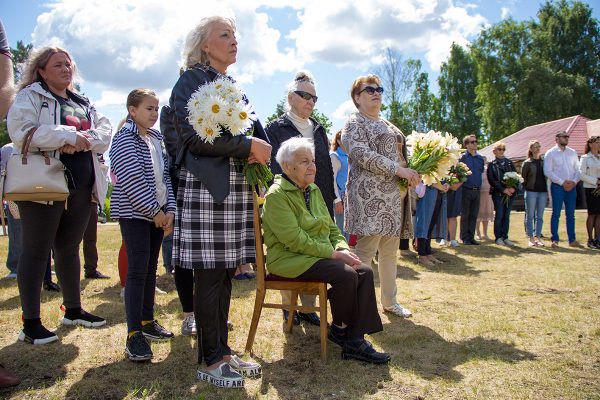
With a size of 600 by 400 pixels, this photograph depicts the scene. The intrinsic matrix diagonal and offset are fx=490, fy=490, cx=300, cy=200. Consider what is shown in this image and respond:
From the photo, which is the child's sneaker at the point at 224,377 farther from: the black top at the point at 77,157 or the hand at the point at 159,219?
the black top at the point at 77,157

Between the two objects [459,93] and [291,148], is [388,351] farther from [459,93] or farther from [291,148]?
[459,93]

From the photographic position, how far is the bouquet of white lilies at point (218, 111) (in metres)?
2.92

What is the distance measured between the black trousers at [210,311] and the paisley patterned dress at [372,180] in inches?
77.1

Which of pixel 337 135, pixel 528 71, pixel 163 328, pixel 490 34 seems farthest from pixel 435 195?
pixel 490 34

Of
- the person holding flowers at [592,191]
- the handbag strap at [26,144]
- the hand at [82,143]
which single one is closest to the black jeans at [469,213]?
the person holding flowers at [592,191]

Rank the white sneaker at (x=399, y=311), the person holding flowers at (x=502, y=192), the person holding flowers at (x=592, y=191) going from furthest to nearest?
the person holding flowers at (x=502, y=192) → the person holding flowers at (x=592, y=191) → the white sneaker at (x=399, y=311)

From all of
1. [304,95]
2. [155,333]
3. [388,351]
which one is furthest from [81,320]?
[304,95]

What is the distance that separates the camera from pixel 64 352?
3699 mm

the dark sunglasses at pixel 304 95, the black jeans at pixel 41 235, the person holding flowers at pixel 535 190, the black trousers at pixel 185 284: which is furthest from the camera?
the person holding flowers at pixel 535 190

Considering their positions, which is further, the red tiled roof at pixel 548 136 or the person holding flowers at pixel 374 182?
the red tiled roof at pixel 548 136

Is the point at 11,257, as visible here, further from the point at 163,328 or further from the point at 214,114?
the point at 214,114

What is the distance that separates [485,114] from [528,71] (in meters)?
5.30

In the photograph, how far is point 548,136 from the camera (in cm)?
3209

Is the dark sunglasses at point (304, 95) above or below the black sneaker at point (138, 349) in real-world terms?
above
